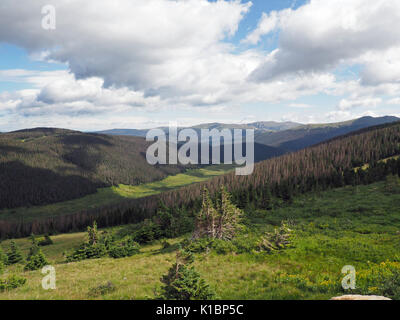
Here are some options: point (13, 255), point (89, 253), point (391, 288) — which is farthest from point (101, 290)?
point (13, 255)

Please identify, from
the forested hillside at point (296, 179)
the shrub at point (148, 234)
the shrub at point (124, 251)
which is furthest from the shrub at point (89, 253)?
the forested hillside at point (296, 179)

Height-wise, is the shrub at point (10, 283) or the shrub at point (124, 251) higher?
the shrub at point (10, 283)

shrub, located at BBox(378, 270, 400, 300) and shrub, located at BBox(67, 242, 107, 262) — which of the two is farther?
shrub, located at BBox(67, 242, 107, 262)

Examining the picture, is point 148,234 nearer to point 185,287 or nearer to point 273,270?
point 273,270

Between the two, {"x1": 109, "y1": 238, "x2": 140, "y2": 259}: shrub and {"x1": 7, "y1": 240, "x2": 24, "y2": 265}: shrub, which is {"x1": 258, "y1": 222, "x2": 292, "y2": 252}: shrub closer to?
{"x1": 109, "y1": 238, "x2": 140, "y2": 259}: shrub

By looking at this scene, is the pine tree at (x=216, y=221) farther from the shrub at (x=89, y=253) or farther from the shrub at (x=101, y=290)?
the shrub at (x=101, y=290)

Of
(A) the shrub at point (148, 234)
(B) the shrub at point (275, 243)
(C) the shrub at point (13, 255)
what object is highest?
(B) the shrub at point (275, 243)

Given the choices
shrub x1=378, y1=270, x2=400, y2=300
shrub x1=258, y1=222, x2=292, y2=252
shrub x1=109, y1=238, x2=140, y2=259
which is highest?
shrub x1=378, y1=270, x2=400, y2=300

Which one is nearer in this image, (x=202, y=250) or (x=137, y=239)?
(x=202, y=250)

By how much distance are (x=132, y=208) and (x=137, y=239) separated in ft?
190

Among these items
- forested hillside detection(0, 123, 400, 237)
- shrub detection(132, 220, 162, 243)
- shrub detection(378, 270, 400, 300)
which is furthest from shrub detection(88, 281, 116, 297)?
forested hillside detection(0, 123, 400, 237)
